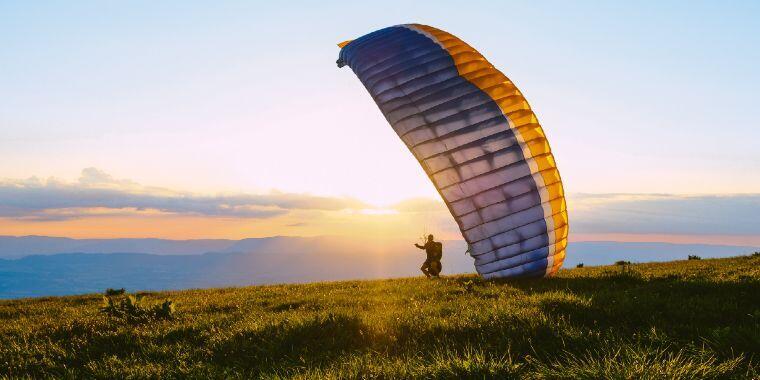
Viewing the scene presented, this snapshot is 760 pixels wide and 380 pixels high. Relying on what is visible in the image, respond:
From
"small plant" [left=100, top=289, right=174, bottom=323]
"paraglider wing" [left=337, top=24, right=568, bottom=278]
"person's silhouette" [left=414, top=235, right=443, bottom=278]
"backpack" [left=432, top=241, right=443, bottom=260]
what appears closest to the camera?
"small plant" [left=100, top=289, right=174, bottom=323]

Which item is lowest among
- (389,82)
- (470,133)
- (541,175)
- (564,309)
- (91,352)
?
(91,352)

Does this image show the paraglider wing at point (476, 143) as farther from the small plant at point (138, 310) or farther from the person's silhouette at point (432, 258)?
the small plant at point (138, 310)

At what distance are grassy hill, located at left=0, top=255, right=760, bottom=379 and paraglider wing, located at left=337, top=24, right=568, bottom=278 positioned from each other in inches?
83.5

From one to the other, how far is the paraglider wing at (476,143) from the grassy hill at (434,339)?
2.12 meters

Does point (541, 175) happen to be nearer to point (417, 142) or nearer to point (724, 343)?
point (417, 142)

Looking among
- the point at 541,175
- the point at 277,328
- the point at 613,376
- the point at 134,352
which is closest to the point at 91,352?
the point at 134,352

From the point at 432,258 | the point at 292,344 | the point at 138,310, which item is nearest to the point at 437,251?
the point at 432,258

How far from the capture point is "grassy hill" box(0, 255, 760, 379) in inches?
239

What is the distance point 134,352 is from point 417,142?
8226mm

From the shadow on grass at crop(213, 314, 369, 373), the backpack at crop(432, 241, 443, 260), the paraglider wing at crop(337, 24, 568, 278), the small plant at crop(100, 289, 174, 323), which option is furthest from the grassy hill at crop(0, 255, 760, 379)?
the backpack at crop(432, 241, 443, 260)

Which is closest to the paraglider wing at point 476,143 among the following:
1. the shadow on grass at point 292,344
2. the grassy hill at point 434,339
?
the grassy hill at point 434,339

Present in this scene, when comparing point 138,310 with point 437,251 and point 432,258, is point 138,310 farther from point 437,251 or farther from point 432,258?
point 437,251

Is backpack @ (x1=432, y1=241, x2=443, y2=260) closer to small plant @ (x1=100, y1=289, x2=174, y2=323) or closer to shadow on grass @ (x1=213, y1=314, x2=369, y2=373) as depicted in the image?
small plant @ (x1=100, y1=289, x2=174, y2=323)

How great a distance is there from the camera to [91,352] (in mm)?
8898
